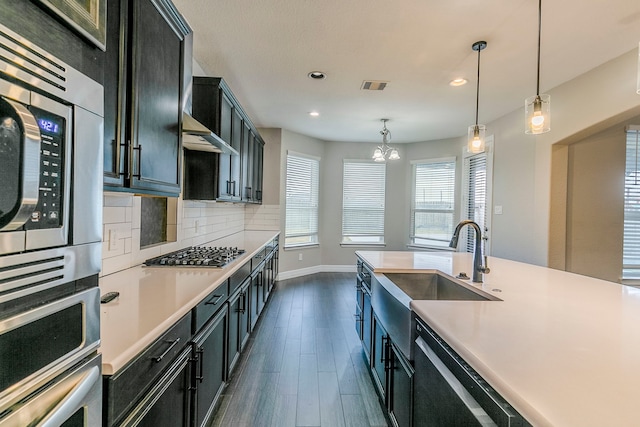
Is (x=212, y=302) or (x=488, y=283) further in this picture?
(x=488, y=283)

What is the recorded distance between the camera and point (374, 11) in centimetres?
209

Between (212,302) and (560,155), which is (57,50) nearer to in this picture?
(212,302)

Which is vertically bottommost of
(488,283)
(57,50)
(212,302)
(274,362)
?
(274,362)

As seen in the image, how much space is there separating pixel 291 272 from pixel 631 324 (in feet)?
16.1

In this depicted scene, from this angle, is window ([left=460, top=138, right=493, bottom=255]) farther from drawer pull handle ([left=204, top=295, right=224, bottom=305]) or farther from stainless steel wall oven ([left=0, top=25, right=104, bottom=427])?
stainless steel wall oven ([left=0, top=25, right=104, bottom=427])

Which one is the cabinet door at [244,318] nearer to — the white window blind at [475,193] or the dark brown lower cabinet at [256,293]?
the dark brown lower cabinet at [256,293]

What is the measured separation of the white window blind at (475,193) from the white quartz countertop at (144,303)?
415cm

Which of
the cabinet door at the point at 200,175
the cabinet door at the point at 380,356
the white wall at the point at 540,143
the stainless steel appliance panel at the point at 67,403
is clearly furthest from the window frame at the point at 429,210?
the stainless steel appliance panel at the point at 67,403

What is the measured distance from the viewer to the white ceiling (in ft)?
6.82

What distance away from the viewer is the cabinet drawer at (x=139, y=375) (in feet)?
2.82

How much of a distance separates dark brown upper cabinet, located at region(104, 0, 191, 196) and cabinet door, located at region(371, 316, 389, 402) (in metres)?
1.52

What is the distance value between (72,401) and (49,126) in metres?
0.55

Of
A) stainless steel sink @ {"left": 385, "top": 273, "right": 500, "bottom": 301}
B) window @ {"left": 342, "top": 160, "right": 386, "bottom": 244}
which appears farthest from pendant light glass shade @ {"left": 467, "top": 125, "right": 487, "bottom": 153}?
window @ {"left": 342, "top": 160, "right": 386, "bottom": 244}

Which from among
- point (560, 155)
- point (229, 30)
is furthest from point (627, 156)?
point (229, 30)
